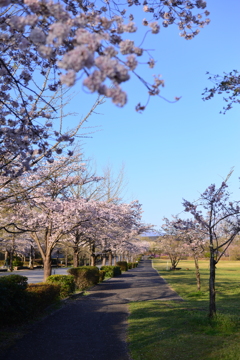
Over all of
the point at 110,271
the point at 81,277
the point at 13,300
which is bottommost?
the point at 110,271

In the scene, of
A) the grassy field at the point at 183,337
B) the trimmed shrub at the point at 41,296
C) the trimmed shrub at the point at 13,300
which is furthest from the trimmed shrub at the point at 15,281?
the grassy field at the point at 183,337

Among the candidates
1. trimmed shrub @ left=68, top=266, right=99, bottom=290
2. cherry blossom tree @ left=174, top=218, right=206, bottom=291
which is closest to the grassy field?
cherry blossom tree @ left=174, top=218, right=206, bottom=291

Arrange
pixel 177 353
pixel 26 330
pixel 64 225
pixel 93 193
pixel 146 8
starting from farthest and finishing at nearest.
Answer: pixel 93 193, pixel 64 225, pixel 26 330, pixel 177 353, pixel 146 8

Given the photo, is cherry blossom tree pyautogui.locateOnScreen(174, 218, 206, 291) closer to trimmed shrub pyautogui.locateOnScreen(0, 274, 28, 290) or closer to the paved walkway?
the paved walkway

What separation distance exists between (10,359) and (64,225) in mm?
8857

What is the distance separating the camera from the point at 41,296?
34.8 feet

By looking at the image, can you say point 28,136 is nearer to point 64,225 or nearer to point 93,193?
point 64,225

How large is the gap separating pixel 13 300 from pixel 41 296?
1.93 m

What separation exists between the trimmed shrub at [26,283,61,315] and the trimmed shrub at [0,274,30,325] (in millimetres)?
411

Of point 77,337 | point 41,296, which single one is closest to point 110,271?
point 41,296

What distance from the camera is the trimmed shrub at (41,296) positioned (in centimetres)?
980

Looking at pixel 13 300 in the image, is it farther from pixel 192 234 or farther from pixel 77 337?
pixel 192 234

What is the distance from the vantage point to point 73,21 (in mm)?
2850

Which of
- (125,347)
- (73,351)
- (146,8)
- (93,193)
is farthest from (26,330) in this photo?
(93,193)
